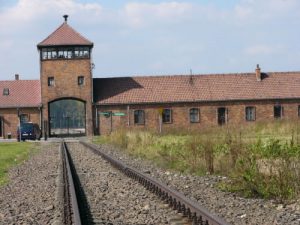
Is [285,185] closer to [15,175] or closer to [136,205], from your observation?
[136,205]

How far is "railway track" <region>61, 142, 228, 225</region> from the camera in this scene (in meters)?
8.90

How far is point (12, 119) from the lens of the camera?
190 ft

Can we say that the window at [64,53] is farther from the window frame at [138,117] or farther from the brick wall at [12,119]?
the window frame at [138,117]

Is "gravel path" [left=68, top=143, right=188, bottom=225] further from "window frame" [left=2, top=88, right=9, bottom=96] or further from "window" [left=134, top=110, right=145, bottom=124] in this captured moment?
"window frame" [left=2, top=88, right=9, bottom=96]

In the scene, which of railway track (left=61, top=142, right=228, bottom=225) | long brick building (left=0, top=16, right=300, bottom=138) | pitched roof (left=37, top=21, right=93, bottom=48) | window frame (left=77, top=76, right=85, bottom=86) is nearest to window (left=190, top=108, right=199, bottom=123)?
long brick building (left=0, top=16, right=300, bottom=138)

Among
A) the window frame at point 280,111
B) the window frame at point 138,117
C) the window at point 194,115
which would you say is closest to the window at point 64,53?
the window frame at point 138,117

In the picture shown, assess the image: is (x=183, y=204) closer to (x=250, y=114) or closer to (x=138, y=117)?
(x=138, y=117)

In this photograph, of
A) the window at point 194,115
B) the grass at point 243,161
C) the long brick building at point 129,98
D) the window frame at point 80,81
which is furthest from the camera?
the window at point 194,115

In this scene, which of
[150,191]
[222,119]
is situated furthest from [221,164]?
[222,119]

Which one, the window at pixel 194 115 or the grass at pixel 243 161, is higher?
the window at pixel 194 115

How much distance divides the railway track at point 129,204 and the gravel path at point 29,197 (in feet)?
1.36

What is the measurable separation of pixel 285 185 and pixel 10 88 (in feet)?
175

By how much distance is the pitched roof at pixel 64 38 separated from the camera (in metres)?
57.2

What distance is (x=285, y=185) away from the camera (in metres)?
10.6
